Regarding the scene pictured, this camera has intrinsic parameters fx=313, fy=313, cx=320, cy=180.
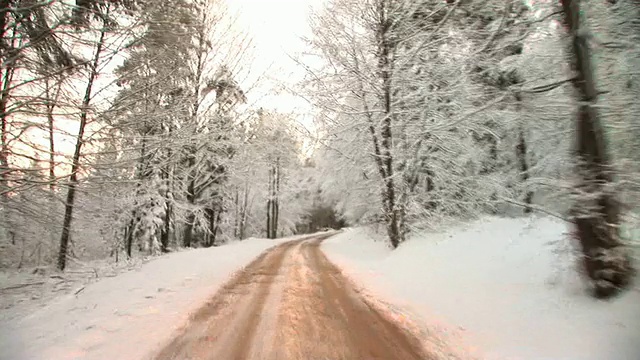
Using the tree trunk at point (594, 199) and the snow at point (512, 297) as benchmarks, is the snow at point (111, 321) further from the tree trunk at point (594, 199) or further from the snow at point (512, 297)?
the tree trunk at point (594, 199)

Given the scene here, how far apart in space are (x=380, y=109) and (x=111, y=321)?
29.0 feet

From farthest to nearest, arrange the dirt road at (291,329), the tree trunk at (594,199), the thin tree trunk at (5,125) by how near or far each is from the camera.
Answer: the thin tree trunk at (5,125)
the tree trunk at (594,199)
the dirt road at (291,329)

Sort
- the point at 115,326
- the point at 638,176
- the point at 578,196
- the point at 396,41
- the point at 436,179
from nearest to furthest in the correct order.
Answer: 1. the point at 638,176
2. the point at 578,196
3. the point at 115,326
4. the point at 396,41
5. the point at 436,179

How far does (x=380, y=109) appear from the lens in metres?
10.4

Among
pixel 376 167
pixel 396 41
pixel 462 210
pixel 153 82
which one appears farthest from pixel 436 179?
pixel 153 82

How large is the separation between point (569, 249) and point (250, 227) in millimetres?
35122

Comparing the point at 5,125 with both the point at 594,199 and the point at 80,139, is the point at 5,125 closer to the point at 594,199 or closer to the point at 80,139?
the point at 80,139

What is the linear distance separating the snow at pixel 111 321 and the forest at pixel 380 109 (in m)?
1.92

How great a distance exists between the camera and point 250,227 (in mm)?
37188

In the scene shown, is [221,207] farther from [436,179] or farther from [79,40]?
[79,40]

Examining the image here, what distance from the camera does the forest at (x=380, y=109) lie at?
400 centimetres

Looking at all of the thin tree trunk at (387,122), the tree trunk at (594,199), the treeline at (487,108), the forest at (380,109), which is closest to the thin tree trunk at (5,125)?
the forest at (380,109)

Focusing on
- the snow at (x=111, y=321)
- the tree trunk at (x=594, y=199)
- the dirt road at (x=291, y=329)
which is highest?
the tree trunk at (x=594, y=199)

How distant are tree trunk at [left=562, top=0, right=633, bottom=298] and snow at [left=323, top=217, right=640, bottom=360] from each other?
263 mm
